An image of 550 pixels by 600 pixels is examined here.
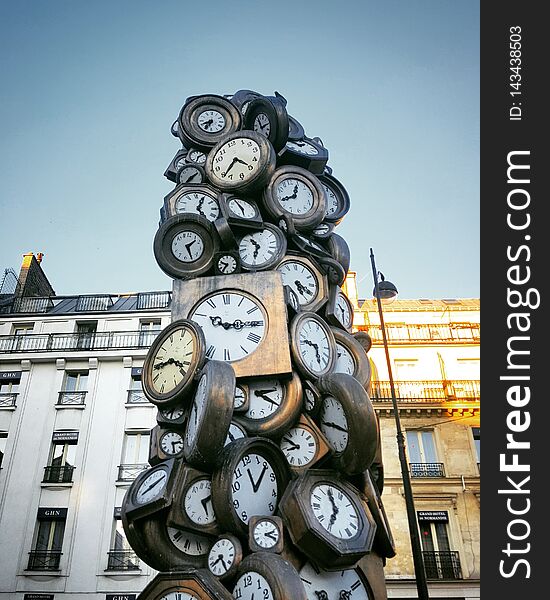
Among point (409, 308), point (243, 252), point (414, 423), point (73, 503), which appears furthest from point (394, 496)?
point (243, 252)

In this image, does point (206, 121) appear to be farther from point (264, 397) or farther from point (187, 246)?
point (264, 397)

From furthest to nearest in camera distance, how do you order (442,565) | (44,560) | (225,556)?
(44,560) → (442,565) → (225,556)

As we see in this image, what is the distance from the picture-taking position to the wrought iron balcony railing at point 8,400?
2327 cm

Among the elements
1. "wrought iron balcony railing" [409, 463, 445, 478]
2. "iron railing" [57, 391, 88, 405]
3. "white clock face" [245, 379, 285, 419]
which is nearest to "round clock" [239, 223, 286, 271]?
"white clock face" [245, 379, 285, 419]

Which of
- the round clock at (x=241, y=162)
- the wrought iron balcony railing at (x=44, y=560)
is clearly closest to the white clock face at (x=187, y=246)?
the round clock at (x=241, y=162)

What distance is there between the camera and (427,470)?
20000 millimetres

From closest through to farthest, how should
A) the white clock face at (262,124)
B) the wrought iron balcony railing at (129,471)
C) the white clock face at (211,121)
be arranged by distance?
the white clock face at (262,124)
the white clock face at (211,121)
the wrought iron balcony railing at (129,471)

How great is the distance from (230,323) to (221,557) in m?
2.76

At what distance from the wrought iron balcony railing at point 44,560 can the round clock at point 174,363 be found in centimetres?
1513

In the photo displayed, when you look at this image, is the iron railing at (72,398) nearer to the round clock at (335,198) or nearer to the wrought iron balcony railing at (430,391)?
the wrought iron balcony railing at (430,391)

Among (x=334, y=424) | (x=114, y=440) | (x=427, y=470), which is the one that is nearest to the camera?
(x=334, y=424)

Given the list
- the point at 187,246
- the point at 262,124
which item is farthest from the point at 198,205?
the point at 262,124

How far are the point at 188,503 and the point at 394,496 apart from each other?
1407 centimetres

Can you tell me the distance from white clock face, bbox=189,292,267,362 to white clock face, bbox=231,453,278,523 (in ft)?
4.33
